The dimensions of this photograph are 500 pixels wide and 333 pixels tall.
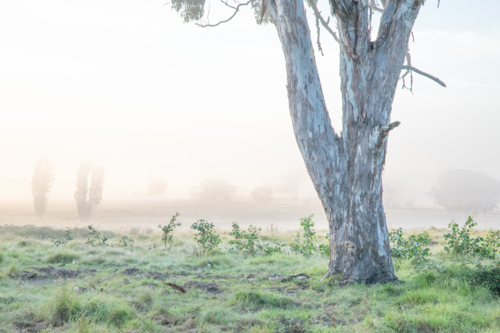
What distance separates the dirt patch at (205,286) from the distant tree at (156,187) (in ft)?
268

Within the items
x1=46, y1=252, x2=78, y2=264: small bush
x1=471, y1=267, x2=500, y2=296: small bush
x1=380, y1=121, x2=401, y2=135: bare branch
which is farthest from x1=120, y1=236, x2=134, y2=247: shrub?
x1=471, y1=267, x2=500, y2=296: small bush

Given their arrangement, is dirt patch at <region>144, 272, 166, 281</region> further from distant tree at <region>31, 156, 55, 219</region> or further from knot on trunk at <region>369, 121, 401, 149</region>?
distant tree at <region>31, 156, 55, 219</region>

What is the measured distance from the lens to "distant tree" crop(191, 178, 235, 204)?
218ft

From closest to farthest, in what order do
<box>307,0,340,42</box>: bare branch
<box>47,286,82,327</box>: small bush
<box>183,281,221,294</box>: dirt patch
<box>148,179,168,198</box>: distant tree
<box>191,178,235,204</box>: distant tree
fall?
<box>47,286,82,327</box>: small bush → <box>183,281,221,294</box>: dirt patch → <box>307,0,340,42</box>: bare branch → <box>191,178,235,204</box>: distant tree → <box>148,179,168,198</box>: distant tree

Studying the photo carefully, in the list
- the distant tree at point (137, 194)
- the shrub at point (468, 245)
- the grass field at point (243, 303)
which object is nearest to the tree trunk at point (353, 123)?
the grass field at point (243, 303)

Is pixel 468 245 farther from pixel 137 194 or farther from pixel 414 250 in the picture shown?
pixel 137 194

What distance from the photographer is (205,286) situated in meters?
5.09

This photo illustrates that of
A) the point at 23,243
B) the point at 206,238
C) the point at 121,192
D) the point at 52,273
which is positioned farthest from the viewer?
the point at 121,192

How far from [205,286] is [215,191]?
203 feet

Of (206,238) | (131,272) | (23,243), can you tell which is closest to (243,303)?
(131,272)

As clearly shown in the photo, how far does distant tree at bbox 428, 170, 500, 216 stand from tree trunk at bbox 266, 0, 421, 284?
2541 inches

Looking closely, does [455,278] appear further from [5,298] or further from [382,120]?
[5,298]

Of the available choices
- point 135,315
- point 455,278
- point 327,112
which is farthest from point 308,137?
point 135,315

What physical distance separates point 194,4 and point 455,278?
7.96 meters
